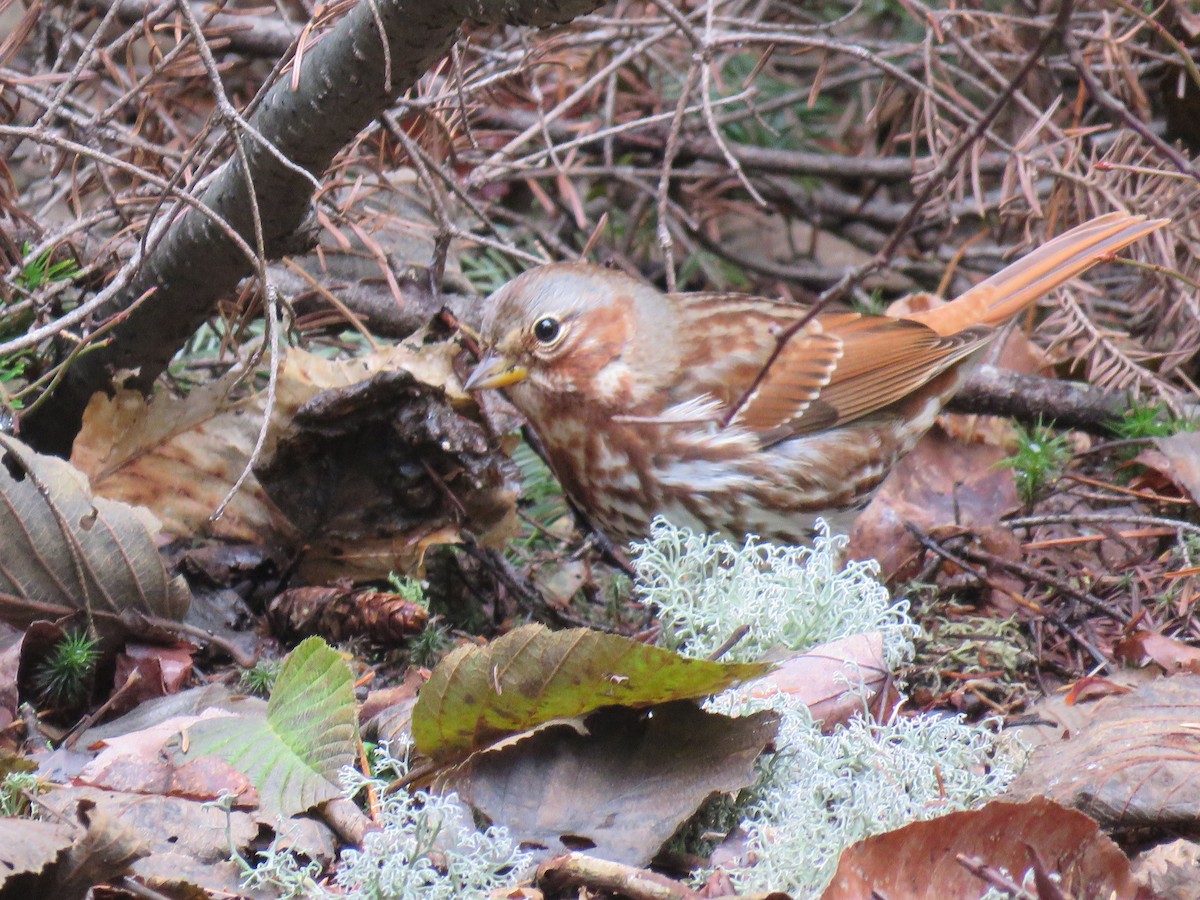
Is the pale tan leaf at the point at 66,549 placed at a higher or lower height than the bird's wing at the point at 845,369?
higher

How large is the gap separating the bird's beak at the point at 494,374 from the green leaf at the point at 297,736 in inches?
46.0

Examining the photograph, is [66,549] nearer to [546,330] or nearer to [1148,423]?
[546,330]

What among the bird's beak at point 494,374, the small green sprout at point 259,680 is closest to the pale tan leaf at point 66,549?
the small green sprout at point 259,680

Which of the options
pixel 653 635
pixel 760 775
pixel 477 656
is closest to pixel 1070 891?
pixel 760 775

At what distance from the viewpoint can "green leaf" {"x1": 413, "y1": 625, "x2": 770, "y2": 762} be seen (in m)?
2.06

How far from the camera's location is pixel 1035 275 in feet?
13.5

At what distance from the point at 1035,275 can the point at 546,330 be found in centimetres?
165

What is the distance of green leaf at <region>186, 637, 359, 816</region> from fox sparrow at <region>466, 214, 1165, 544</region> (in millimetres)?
1205

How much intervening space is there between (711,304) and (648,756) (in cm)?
207

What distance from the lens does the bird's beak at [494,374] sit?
3.41 metres

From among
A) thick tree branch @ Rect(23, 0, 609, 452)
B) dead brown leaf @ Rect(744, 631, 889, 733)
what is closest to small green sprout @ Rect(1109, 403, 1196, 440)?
dead brown leaf @ Rect(744, 631, 889, 733)

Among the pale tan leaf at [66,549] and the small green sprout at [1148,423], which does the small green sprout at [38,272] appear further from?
the small green sprout at [1148,423]

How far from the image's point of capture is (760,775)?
87.1 inches

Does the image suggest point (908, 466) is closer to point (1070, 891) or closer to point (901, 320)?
point (901, 320)
